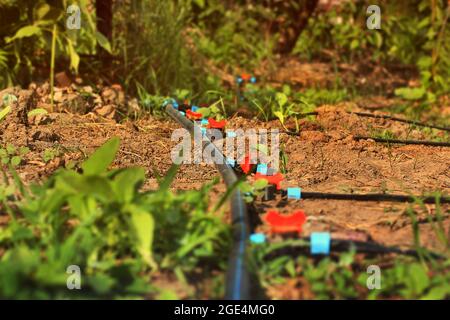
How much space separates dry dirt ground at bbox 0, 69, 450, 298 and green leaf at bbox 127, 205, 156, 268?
600 millimetres

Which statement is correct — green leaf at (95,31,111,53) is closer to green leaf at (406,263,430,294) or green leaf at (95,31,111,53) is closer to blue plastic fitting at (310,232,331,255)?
blue plastic fitting at (310,232,331,255)

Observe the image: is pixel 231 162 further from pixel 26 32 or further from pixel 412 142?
pixel 26 32

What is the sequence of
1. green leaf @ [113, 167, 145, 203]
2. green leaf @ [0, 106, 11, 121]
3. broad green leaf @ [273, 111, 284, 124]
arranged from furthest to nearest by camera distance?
broad green leaf @ [273, 111, 284, 124]
green leaf @ [0, 106, 11, 121]
green leaf @ [113, 167, 145, 203]

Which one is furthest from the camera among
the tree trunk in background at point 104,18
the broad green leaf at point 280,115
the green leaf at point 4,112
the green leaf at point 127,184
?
the tree trunk in background at point 104,18

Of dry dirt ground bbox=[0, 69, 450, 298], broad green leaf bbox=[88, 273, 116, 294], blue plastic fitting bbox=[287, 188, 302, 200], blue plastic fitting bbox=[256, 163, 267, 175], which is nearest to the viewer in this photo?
broad green leaf bbox=[88, 273, 116, 294]

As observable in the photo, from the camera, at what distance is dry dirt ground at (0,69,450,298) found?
9.08ft

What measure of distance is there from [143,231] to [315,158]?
184cm

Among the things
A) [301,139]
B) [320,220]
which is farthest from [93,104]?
[320,220]

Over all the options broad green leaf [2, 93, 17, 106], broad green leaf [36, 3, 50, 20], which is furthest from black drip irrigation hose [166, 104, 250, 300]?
broad green leaf [36, 3, 50, 20]

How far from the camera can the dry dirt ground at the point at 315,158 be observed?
2.77m

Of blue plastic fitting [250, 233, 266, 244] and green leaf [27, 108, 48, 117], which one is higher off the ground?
green leaf [27, 108, 48, 117]

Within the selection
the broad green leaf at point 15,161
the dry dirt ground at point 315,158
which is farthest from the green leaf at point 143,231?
the broad green leaf at point 15,161

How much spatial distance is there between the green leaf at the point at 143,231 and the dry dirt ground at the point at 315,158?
0.60 metres

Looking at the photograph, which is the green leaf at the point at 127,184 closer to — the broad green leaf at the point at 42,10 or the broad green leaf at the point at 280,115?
the broad green leaf at the point at 280,115
